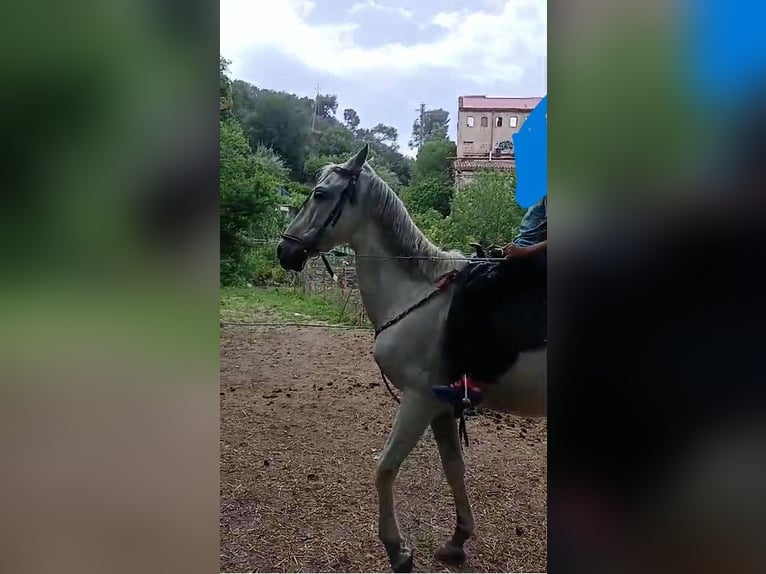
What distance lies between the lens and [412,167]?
178 cm

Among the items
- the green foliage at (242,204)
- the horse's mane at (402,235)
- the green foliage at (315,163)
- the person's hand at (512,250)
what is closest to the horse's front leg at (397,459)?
the horse's mane at (402,235)

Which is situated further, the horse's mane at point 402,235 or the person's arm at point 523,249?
the horse's mane at point 402,235

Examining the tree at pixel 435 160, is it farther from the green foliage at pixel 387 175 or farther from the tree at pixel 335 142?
the tree at pixel 335 142

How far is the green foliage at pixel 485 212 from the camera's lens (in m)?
1.74

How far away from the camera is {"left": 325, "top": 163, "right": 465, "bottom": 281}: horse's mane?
1.80 m

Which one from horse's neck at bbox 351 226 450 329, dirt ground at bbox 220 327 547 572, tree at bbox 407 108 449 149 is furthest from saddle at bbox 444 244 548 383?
tree at bbox 407 108 449 149

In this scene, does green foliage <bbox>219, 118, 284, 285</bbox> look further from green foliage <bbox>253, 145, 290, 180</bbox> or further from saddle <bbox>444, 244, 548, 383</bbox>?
saddle <bbox>444, 244, 548, 383</bbox>

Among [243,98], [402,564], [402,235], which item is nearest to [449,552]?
[402,564]

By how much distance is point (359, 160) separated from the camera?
176 cm
